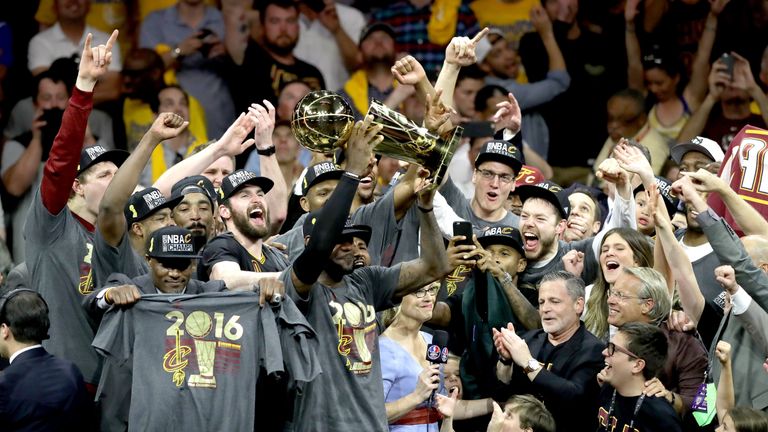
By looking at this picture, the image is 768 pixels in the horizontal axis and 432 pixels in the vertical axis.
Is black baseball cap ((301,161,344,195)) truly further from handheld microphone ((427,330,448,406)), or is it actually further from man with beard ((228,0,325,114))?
man with beard ((228,0,325,114))

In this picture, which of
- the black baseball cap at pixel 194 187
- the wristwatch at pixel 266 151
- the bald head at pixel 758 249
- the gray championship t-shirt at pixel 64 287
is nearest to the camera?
the gray championship t-shirt at pixel 64 287

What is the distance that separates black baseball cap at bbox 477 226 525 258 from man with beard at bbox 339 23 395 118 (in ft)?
15.5

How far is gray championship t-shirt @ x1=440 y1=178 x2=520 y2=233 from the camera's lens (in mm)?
8961

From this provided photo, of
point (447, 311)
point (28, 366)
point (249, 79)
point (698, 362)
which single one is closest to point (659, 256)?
point (698, 362)

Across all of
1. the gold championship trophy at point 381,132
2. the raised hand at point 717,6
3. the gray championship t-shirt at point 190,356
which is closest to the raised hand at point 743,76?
the raised hand at point 717,6

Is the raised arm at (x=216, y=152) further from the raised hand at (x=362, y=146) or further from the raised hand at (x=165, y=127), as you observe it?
the raised hand at (x=362, y=146)

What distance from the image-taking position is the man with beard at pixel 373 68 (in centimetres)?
1304

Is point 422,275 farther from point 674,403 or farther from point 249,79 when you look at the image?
point 249,79

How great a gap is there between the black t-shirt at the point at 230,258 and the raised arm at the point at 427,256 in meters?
0.92

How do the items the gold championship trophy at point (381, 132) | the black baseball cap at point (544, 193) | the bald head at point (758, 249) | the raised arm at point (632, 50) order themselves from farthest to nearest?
the raised arm at point (632, 50) < the black baseball cap at point (544, 193) < the bald head at point (758, 249) < the gold championship trophy at point (381, 132)

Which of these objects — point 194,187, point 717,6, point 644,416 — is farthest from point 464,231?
point 717,6

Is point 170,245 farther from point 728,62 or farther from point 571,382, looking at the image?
point 728,62

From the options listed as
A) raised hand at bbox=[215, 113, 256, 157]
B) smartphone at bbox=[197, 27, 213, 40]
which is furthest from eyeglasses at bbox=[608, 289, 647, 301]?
smartphone at bbox=[197, 27, 213, 40]

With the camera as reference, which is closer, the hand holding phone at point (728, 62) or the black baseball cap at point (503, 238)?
the black baseball cap at point (503, 238)
